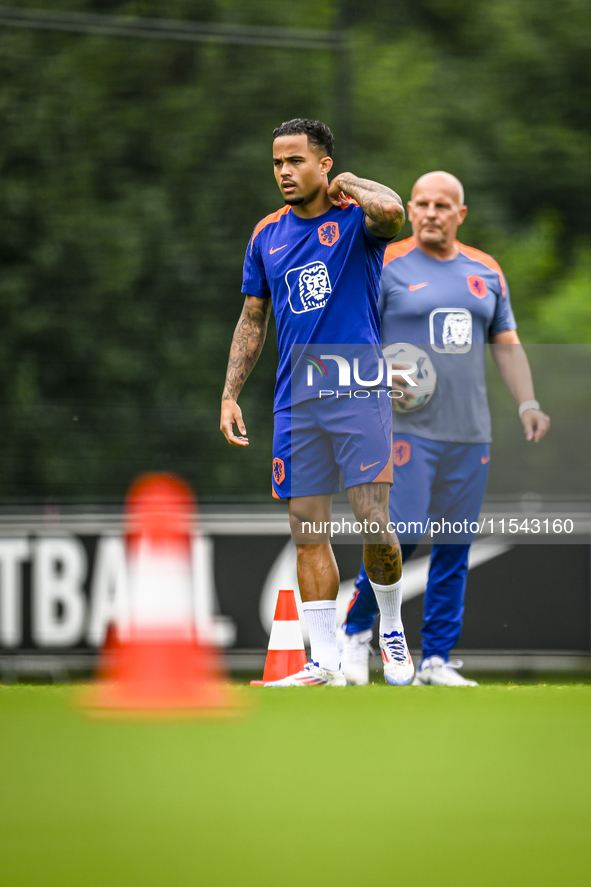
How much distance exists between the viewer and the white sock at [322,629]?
11.5 feet

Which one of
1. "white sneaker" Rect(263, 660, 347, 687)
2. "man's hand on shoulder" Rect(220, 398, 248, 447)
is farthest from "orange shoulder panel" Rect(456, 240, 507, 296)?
"white sneaker" Rect(263, 660, 347, 687)

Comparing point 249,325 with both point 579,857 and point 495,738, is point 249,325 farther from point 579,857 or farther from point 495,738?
point 579,857

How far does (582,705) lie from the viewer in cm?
305

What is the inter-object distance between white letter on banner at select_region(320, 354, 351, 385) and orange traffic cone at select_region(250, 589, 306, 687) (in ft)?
2.86

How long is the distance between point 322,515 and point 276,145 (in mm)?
1220

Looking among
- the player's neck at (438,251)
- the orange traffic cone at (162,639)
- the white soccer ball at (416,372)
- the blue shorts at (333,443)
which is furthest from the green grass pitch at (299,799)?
the player's neck at (438,251)

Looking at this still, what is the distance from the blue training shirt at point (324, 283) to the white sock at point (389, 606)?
67cm

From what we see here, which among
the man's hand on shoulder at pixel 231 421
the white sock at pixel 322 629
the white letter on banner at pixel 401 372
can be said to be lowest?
the white sock at pixel 322 629

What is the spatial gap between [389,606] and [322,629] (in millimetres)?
234

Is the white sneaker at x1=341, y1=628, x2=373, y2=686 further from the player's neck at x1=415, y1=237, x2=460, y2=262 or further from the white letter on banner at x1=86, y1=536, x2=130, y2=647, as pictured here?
the player's neck at x1=415, y1=237, x2=460, y2=262

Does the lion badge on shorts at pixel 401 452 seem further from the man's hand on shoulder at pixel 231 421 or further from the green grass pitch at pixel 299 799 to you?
the green grass pitch at pixel 299 799

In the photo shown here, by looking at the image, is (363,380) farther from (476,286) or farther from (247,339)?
(476,286)

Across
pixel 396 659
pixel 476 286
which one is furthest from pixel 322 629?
pixel 476 286

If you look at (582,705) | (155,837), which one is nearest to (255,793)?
(155,837)
